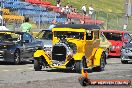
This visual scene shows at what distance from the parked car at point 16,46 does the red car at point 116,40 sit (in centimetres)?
714

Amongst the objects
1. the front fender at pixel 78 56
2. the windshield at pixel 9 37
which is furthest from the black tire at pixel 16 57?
the front fender at pixel 78 56

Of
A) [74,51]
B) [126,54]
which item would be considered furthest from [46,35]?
[74,51]

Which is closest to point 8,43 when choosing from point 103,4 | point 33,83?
point 33,83

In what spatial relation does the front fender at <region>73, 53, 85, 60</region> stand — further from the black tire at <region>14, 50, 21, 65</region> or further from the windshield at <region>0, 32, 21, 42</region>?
the windshield at <region>0, 32, 21, 42</region>

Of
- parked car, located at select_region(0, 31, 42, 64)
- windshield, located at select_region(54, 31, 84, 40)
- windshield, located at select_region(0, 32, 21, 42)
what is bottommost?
parked car, located at select_region(0, 31, 42, 64)

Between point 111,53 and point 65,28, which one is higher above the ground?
point 65,28

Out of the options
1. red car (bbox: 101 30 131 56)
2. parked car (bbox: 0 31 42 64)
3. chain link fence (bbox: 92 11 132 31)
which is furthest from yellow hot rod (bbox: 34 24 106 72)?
chain link fence (bbox: 92 11 132 31)

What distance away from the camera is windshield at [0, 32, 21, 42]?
21.5 meters

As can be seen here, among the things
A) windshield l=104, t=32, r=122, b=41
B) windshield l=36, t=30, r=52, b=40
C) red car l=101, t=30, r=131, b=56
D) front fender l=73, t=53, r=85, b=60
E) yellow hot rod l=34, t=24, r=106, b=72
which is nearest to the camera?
front fender l=73, t=53, r=85, b=60

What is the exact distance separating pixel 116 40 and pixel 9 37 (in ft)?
31.7

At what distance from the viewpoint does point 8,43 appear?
20969 millimetres

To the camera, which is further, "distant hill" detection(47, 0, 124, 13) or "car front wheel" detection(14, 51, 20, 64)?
"distant hill" detection(47, 0, 124, 13)

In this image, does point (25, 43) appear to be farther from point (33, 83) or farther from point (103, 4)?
point (103, 4)

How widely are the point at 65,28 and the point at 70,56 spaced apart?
153 cm
